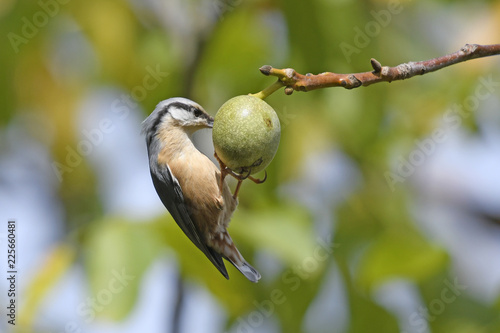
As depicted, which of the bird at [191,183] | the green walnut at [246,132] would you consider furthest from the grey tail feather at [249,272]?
the green walnut at [246,132]

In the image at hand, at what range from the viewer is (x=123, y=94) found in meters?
3.91

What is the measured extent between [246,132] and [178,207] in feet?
4.14

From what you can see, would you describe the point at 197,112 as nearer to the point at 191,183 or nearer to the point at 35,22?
the point at 191,183

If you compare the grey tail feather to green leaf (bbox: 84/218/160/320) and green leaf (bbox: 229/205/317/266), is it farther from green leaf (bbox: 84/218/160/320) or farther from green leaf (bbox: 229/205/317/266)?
green leaf (bbox: 84/218/160/320)

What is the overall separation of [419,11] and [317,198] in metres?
1.29

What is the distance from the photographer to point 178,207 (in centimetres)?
300

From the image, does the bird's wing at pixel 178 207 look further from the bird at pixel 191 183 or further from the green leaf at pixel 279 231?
the green leaf at pixel 279 231

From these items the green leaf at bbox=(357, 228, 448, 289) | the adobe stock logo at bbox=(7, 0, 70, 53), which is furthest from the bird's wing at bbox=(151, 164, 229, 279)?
the adobe stock logo at bbox=(7, 0, 70, 53)

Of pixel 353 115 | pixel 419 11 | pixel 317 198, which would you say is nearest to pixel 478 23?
pixel 419 11

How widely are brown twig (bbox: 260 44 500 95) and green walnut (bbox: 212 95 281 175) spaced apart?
105 millimetres

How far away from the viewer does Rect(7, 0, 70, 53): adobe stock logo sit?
321cm

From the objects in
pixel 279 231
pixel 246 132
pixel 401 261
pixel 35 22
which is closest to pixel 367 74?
pixel 246 132

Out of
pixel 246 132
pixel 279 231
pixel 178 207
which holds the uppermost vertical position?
pixel 246 132

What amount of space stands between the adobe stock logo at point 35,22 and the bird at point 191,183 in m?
0.80
